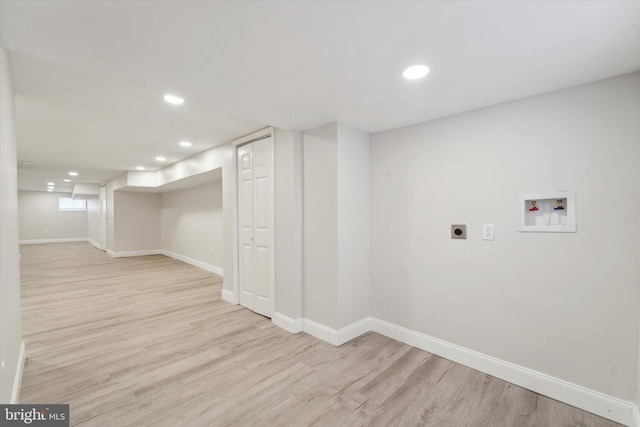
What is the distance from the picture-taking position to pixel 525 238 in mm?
2135

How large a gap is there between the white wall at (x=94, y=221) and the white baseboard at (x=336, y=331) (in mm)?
10962

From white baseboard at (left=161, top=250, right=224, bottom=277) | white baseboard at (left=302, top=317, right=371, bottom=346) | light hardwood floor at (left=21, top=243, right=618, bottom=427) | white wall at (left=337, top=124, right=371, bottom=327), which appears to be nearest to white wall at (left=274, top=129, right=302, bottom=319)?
white baseboard at (left=302, top=317, right=371, bottom=346)

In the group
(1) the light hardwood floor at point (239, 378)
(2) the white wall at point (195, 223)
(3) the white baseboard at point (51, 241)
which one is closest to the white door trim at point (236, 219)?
(1) the light hardwood floor at point (239, 378)

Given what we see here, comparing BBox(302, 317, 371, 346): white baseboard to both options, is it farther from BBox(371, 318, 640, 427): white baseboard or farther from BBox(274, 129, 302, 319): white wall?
BBox(371, 318, 640, 427): white baseboard

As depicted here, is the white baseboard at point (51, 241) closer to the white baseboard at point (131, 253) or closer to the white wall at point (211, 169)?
the white baseboard at point (131, 253)

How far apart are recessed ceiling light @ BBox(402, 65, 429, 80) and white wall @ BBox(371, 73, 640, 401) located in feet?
2.94

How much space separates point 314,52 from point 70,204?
16.2 m

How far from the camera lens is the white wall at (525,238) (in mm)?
1786

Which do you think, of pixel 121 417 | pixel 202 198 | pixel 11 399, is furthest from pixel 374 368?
pixel 202 198

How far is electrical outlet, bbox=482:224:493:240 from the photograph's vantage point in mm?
2301

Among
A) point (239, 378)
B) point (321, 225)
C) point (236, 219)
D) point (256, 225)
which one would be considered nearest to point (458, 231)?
point (321, 225)

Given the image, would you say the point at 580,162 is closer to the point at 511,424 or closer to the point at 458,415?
the point at 511,424

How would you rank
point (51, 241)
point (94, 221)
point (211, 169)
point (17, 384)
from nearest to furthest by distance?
point (17, 384), point (211, 169), point (94, 221), point (51, 241)

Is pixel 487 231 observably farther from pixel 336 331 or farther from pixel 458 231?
pixel 336 331
